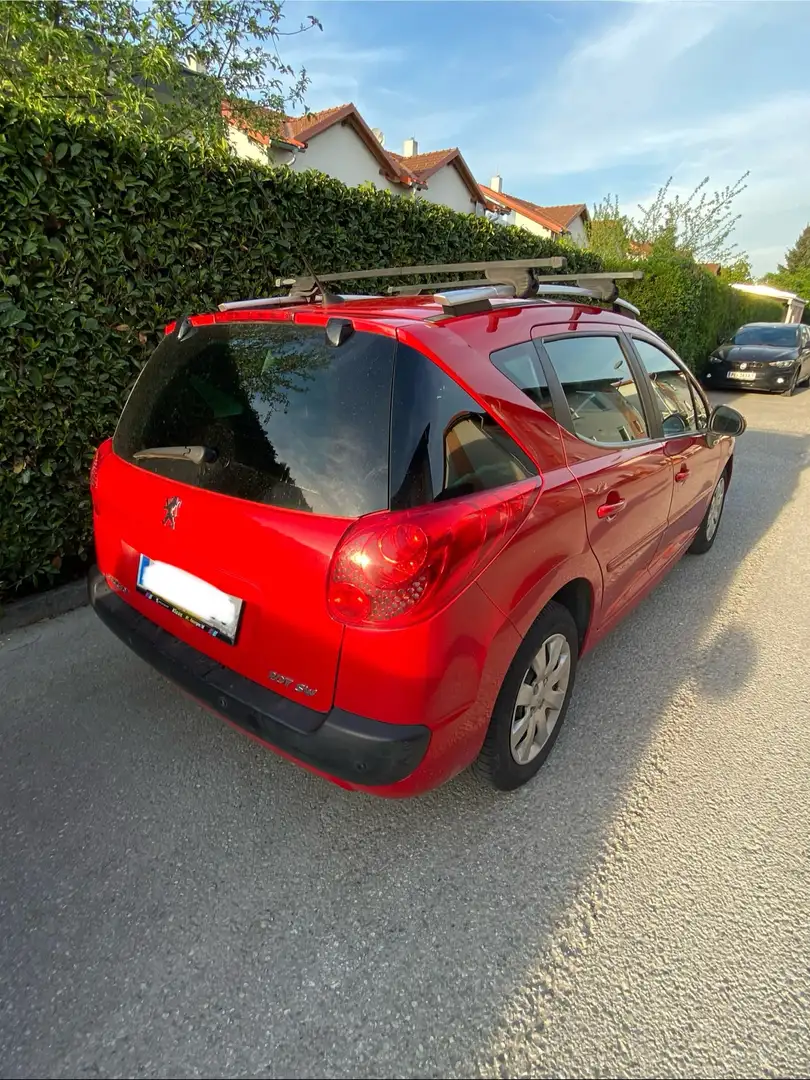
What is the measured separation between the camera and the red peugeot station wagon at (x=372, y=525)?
1683 millimetres

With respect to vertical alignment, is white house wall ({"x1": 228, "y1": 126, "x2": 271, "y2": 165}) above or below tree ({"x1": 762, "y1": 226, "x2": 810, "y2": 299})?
below

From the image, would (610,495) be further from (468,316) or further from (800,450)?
(800,450)

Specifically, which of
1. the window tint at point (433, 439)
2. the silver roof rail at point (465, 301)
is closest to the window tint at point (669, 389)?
the silver roof rail at point (465, 301)

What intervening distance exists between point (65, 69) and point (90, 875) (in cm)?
564

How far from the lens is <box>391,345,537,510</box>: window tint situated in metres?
1.70

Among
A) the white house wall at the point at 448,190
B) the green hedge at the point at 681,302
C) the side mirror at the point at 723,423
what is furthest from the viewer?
the white house wall at the point at 448,190

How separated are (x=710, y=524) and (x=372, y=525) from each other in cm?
372

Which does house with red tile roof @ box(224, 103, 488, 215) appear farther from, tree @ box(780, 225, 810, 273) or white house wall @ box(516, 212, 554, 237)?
→ tree @ box(780, 225, 810, 273)

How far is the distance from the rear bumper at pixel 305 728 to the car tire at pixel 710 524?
3407 millimetres

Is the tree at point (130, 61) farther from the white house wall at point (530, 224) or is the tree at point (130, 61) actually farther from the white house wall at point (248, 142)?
the white house wall at point (530, 224)

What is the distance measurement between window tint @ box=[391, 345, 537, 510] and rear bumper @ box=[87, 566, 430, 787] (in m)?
0.63

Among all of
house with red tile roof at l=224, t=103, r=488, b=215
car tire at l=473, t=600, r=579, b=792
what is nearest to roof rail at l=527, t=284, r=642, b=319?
car tire at l=473, t=600, r=579, b=792

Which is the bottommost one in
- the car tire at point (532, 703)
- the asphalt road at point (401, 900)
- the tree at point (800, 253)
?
the asphalt road at point (401, 900)

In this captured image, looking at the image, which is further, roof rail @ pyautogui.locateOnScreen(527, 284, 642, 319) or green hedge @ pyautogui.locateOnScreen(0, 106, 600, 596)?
green hedge @ pyautogui.locateOnScreen(0, 106, 600, 596)
